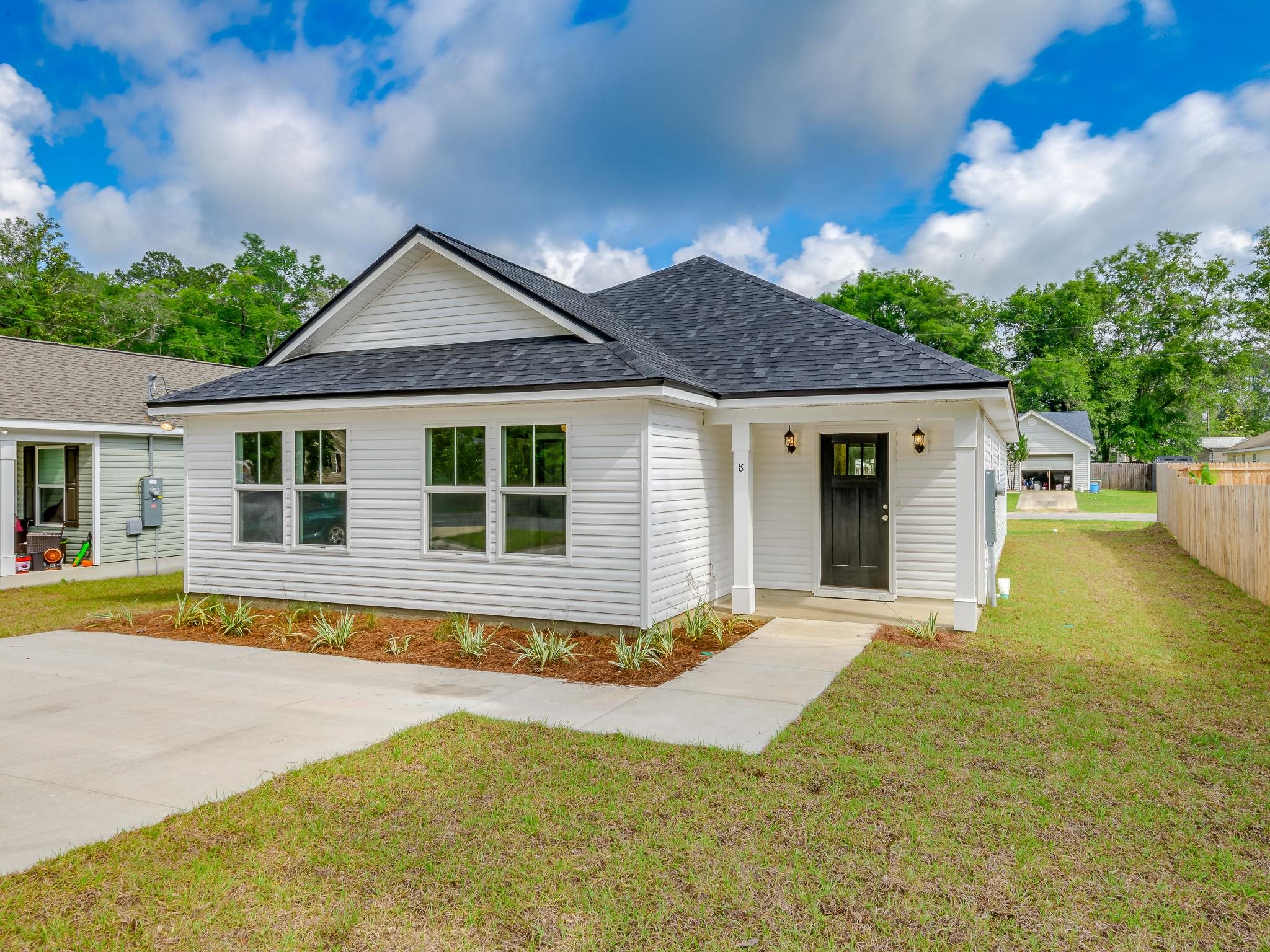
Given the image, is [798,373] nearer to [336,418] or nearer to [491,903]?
[336,418]

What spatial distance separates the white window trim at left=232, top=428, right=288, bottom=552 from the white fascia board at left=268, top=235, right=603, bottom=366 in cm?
155

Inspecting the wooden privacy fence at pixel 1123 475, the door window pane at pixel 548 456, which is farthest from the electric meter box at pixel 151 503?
the wooden privacy fence at pixel 1123 475

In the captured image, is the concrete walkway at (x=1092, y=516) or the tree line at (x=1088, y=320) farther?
the tree line at (x=1088, y=320)

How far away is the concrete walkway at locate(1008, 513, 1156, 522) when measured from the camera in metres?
24.4

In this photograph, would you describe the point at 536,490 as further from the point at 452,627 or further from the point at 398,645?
the point at 398,645

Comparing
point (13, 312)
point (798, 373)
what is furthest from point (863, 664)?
point (13, 312)

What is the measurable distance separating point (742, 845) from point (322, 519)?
7351mm

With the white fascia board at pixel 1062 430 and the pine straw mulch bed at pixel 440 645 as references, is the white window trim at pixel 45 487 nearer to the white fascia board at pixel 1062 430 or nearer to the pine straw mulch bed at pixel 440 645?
the pine straw mulch bed at pixel 440 645

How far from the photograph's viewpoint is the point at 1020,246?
180ft

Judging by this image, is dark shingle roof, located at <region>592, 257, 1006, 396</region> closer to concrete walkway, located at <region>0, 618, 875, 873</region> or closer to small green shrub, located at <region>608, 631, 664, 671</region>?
concrete walkway, located at <region>0, 618, 875, 873</region>

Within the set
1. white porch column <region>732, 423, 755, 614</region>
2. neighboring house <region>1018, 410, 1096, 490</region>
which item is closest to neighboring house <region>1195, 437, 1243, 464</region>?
neighboring house <region>1018, 410, 1096, 490</region>

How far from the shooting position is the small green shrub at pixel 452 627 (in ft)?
26.3

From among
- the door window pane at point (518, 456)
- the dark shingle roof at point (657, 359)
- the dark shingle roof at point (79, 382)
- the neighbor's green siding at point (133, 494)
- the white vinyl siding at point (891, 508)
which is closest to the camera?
the dark shingle roof at point (657, 359)

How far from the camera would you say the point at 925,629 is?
7.91 meters
